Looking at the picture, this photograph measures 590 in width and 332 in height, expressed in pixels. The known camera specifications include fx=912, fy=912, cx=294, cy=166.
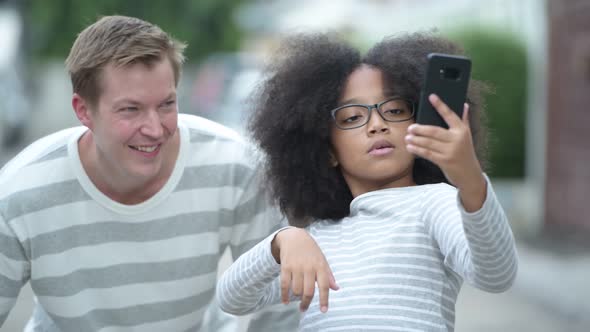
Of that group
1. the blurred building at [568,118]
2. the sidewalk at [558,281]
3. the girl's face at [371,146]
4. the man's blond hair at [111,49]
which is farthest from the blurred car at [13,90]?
the girl's face at [371,146]

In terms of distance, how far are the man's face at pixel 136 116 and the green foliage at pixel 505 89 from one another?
26.0 feet

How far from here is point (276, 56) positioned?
299 centimetres

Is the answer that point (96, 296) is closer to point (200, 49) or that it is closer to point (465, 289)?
point (465, 289)

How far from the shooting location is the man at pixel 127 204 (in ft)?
9.45

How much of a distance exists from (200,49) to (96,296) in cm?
2134

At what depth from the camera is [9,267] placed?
297cm

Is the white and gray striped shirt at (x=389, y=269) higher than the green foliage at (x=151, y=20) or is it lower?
higher

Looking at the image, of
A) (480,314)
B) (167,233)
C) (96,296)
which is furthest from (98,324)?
(480,314)

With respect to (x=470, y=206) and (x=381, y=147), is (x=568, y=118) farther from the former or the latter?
(x=470, y=206)

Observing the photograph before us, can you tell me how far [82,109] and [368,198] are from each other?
1034 mm

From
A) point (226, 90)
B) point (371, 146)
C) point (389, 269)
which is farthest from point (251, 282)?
point (226, 90)

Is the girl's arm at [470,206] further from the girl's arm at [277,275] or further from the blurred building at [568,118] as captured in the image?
the blurred building at [568,118]

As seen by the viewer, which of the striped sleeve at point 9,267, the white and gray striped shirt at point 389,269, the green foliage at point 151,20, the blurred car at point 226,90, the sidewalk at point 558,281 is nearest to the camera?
the white and gray striped shirt at point 389,269

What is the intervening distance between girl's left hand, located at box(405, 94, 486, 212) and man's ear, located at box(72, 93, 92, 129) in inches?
52.6
